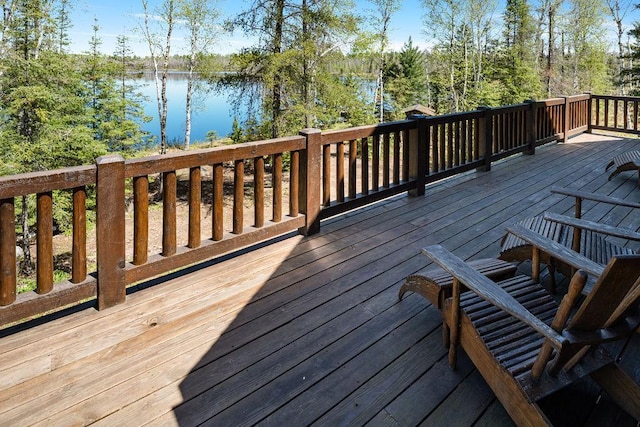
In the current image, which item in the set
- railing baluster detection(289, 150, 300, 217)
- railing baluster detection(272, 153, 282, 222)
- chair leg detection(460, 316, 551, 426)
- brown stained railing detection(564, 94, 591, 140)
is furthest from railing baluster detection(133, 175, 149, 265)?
brown stained railing detection(564, 94, 591, 140)

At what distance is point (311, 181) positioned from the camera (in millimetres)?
3523

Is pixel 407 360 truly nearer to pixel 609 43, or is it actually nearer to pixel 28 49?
pixel 28 49

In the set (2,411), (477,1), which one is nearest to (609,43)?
(477,1)

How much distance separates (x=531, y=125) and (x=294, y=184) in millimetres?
5001

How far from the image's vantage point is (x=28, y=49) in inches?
480

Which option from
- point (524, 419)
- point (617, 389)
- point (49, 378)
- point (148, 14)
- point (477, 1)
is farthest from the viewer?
point (477, 1)

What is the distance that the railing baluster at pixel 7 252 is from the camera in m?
2.11

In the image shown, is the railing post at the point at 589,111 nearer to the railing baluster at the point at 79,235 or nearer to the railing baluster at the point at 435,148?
the railing baluster at the point at 435,148

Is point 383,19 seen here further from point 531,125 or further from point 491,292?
point 491,292

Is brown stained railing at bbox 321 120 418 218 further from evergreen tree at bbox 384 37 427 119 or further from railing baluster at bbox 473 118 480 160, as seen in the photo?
evergreen tree at bbox 384 37 427 119

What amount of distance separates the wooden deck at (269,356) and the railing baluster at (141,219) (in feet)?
0.80

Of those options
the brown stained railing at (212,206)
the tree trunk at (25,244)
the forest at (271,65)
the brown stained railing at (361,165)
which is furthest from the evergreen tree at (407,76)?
the brown stained railing at (212,206)

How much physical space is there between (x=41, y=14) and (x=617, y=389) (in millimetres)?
14288

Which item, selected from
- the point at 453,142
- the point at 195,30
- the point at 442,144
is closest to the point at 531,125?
the point at 453,142
